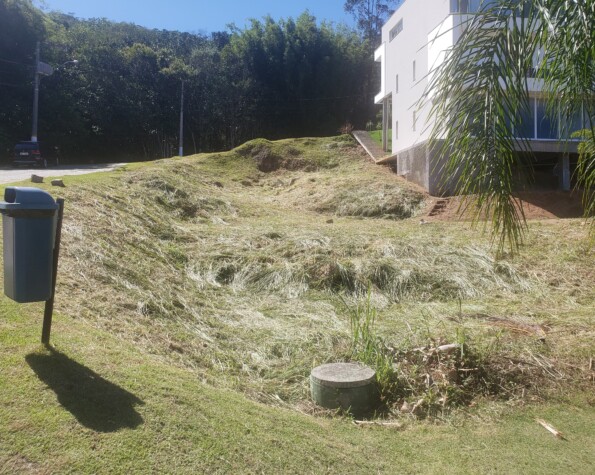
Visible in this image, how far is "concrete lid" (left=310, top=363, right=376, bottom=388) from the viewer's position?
5.36 metres

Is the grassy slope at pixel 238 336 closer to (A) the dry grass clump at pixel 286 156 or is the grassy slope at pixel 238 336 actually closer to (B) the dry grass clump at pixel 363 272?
(B) the dry grass clump at pixel 363 272

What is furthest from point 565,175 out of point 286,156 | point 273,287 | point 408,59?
point 273,287

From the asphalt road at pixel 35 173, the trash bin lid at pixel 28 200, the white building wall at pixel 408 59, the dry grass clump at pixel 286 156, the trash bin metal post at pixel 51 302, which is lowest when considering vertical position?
the trash bin metal post at pixel 51 302

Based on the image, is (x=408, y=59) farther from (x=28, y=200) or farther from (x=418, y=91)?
(x=28, y=200)

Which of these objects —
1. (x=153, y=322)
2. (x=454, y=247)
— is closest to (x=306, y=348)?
(x=153, y=322)

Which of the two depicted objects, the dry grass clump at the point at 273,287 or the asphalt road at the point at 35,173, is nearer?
the dry grass clump at the point at 273,287

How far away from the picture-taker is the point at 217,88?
143ft

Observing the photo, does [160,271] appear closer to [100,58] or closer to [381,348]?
[381,348]

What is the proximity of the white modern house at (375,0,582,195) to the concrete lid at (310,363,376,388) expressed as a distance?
12653 millimetres

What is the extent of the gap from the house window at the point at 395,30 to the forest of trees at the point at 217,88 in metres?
14.5

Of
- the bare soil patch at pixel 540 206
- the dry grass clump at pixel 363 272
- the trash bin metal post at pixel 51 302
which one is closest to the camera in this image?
the trash bin metal post at pixel 51 302

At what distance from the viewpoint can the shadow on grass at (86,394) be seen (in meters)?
3.69

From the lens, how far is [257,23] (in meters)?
43.5

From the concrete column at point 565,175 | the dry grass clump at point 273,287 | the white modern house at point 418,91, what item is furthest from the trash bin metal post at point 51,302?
the concrete column at point 565,175
